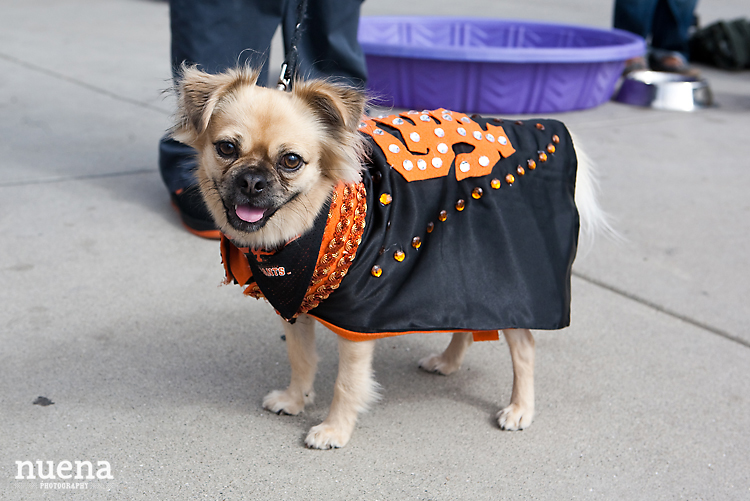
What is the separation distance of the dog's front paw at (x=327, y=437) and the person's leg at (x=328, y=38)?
1908 millimetres

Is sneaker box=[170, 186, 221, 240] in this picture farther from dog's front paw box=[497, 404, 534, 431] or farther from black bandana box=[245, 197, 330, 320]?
dog's front paw box=[497, 404, 534, 431]

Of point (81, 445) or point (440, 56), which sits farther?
point (440, 56)

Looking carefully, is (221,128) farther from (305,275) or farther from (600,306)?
(600,306)

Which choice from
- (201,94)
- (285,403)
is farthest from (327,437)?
(201,94)

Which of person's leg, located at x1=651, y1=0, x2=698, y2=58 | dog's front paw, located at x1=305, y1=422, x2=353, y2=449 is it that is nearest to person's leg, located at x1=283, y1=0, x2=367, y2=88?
dog's front paw, located at x1=305, y1=422, x2=353, y2=449

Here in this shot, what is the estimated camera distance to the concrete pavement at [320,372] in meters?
2.19

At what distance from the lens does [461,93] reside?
19.5 feet

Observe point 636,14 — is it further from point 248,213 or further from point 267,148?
point 248,213

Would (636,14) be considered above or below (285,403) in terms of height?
above

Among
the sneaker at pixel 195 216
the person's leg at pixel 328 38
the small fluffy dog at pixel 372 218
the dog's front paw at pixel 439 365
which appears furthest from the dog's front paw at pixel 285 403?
the person's leg at pixel 328 38

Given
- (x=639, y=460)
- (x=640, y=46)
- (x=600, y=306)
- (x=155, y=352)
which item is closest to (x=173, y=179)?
(x=155, y=352)

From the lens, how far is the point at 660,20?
8.24m

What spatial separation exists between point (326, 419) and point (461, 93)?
4.18 meters

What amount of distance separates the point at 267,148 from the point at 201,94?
0.94ft
